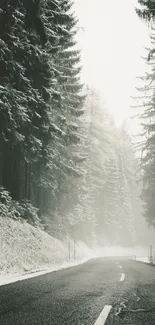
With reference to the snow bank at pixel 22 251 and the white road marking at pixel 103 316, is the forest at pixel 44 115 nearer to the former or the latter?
the snow bank at pixel 22 251

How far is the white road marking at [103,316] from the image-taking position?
525cm

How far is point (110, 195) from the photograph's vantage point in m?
62.2

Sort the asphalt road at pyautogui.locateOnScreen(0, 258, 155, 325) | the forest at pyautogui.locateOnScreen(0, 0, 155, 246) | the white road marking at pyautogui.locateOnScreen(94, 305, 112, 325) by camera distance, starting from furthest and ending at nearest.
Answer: the forest at pyautogui.locateOnScreen(0, 0, 155, 246) < the asphalt road at pyautogui.locateOnScreen(0, 258, 155, 325) < the white road marking at pyautogui.locateOnScreen(94, 305, 112, 325)

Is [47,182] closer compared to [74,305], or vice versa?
[74,305]

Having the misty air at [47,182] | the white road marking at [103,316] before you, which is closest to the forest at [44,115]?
the misty air at [47,182]

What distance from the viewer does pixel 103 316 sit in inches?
223

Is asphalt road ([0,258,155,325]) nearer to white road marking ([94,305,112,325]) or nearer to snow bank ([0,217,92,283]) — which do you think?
white road marking ([94,305,112,325])

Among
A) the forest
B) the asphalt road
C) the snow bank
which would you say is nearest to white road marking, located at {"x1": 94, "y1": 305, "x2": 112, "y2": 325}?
the asphalt road

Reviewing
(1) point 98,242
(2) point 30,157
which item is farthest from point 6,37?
(1) point 98,242

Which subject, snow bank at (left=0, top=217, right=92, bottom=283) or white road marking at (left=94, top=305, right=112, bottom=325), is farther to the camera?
snow bank at (left=0, top=217, right=92, bottom=283)

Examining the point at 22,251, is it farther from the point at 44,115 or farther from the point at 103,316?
the point at 103,316

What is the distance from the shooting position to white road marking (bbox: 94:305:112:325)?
207 inches

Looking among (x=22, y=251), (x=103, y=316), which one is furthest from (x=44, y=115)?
(x=103, y=316)

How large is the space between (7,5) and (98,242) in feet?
165
